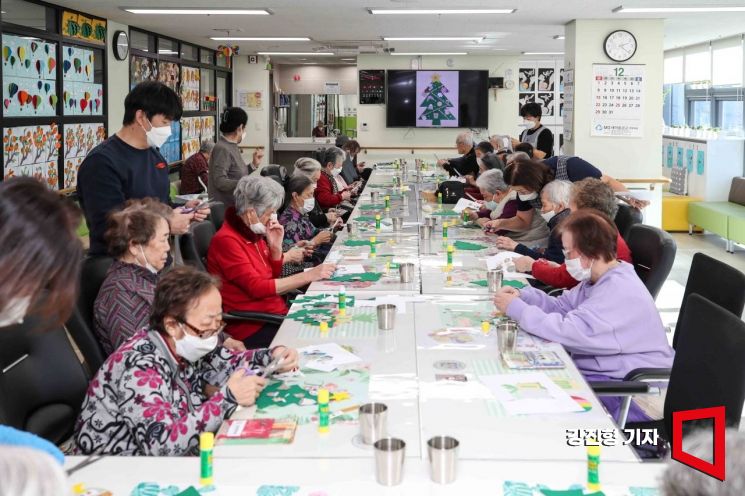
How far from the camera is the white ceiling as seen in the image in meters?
7.56

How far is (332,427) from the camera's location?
85.1 inches

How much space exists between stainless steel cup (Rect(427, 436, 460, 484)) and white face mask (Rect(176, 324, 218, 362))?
0.83 meters

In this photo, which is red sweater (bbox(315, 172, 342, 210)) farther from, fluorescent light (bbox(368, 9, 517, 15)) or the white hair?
the white hair

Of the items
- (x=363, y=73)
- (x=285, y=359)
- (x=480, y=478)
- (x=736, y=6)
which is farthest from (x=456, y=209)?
(x=363, y=73)

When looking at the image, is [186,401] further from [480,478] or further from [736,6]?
[736,6]

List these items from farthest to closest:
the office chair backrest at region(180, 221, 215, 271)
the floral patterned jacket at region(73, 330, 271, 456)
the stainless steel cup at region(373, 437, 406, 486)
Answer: the office chair backrest at region(180, 221, 215, 271) < the floral patterned jacket at region(73, 330, 271, 456) < the stainless steel cup at region(373, 437, 406, 486)

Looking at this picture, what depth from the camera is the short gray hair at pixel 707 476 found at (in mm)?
820

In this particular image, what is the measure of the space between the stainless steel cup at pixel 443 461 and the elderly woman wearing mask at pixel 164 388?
65 cm

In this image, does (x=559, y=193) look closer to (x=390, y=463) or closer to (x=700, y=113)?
(x=390, y=463)

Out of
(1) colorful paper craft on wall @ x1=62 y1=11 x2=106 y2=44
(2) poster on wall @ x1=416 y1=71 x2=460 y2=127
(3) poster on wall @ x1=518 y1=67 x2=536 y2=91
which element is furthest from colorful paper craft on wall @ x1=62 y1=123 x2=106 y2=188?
(3) poster on wall @ x1=518 y1=67 x2=536 y2=91

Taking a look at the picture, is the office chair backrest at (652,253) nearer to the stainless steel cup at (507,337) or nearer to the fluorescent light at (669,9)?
the stainless steel cup at (507,337)

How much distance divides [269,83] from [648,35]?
8.19 metres

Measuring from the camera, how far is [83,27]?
855 cm

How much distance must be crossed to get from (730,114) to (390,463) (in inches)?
474
